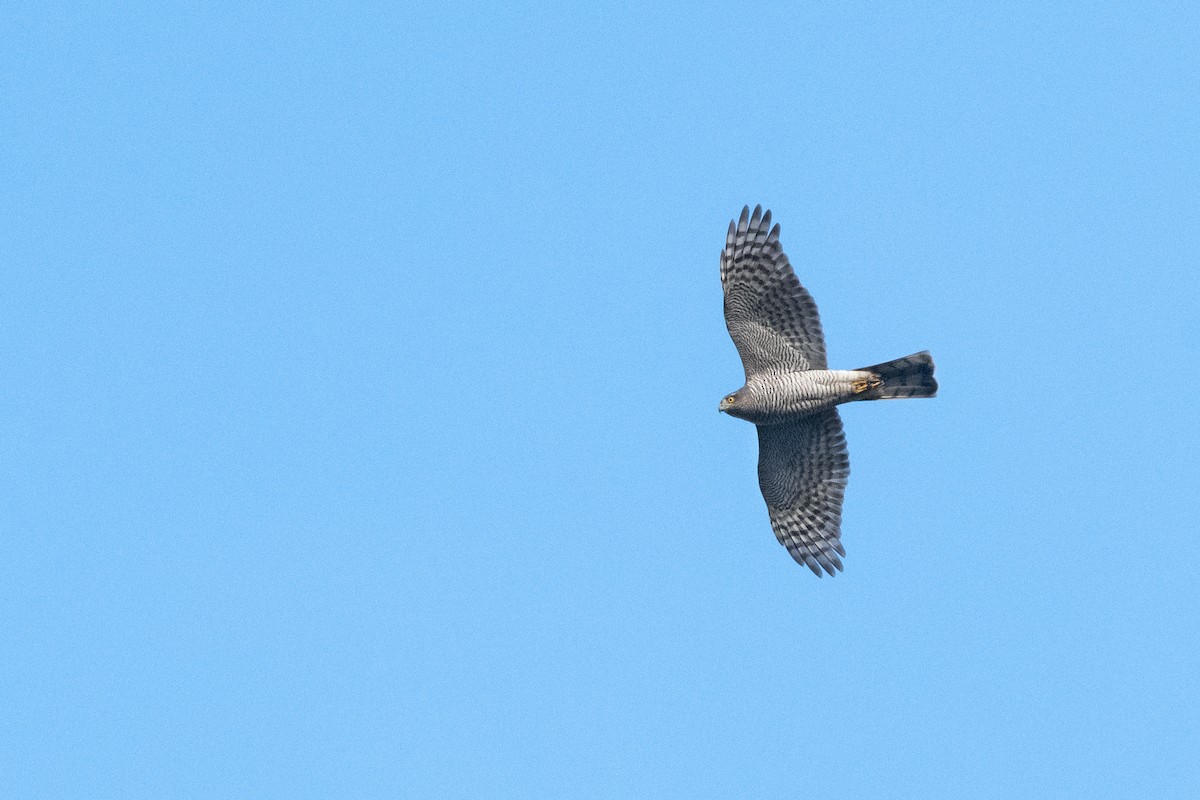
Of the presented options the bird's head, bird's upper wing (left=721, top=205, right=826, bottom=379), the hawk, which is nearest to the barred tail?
the hawk

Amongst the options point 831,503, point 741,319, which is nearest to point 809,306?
point 741,319

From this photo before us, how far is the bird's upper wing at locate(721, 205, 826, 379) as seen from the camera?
25000mm

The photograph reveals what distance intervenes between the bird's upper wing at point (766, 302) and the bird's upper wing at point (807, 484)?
4.72ft

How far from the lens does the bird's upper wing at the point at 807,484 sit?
26.5 metres

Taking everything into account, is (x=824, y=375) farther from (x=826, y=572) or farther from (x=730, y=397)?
(x=826, y=572)

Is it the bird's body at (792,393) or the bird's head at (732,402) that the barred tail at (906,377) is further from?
the bird's head at (732,402)

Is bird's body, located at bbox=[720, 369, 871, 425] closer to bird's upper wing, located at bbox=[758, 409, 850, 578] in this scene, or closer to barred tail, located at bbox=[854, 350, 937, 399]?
barred tail, located at bbox=[854, 350, 937, 399]

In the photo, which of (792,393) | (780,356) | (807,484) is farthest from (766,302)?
(807,484)

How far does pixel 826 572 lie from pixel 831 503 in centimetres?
112

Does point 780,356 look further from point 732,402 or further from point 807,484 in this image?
point 807,484

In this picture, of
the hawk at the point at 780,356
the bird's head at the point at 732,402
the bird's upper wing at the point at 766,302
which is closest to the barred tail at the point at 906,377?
the hawk at the point at 780,356

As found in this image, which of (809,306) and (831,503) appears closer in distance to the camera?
(809,306)

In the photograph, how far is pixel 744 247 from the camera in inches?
990

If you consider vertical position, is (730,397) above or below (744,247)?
below
